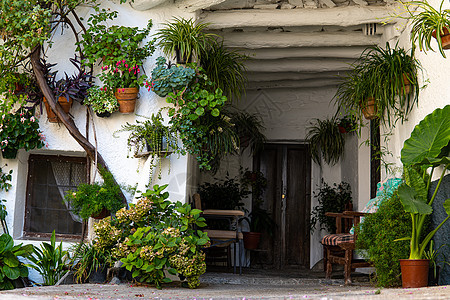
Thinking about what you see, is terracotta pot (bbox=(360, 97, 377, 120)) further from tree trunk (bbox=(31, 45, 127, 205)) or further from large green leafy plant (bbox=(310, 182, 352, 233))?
tree trunk (bbox=(31, 45, 127, 205))

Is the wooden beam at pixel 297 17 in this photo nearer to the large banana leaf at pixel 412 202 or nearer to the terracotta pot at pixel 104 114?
the terracotta pot at pixel 104 114

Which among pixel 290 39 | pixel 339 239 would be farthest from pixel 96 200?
pixel 290 39

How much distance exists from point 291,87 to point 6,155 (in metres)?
4.36

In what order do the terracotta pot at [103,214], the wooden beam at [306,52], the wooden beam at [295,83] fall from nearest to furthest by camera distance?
1. the terracotta pot at [103,214]
2. the wooden beam at [306,52]
3. the wooden beam at [295,83]

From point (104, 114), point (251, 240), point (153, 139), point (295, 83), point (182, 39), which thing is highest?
point (295, 83)

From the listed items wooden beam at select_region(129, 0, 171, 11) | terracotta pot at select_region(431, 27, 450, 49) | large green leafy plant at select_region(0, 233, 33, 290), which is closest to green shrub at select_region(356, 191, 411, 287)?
terracotta pot at select_region(431, 27, 450, 49)

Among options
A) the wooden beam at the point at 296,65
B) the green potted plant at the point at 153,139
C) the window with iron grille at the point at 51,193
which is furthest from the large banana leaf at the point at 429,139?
the window with iron grille at the point at 51,193

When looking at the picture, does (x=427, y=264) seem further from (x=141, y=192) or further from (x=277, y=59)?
(x=277, y=59)

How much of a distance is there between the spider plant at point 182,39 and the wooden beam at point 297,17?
0.39m

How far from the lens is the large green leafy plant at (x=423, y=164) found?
3.71 m

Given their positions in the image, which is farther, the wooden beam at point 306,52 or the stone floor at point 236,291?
the wooden beam at point 306,52

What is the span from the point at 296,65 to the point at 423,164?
336 centimetres

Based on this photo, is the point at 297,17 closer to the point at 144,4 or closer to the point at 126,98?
the point at 144,4

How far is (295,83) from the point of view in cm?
773
